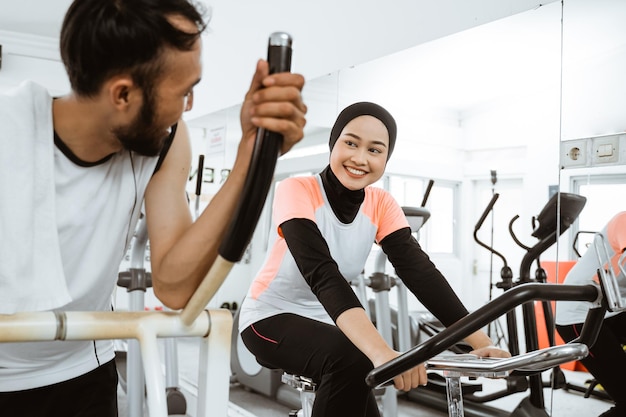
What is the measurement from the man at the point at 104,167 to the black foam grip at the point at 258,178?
20 millimetres

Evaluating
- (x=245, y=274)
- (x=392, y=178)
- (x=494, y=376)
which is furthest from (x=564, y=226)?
(x=245, y=274)

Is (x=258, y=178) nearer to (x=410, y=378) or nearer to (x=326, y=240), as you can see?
(x=410, y=378)

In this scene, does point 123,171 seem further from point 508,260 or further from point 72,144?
point 508,260

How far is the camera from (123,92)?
2.87ft

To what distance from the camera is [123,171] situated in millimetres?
1047

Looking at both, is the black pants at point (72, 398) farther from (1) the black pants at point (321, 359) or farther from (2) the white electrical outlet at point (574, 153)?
(2) the white electrical outlet at point (574, 153)

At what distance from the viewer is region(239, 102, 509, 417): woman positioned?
58.5 inches

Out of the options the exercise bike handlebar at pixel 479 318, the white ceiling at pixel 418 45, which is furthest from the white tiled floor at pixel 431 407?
the exercise bike handlebar at pixel 479 318

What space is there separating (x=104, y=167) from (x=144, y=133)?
161 millimetres

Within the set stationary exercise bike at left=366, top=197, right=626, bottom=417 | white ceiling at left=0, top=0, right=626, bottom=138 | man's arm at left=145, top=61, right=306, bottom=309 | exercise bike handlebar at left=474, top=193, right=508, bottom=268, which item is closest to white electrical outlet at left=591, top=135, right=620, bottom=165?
white ceiling at left=0, top=0, right=626, bottom=138

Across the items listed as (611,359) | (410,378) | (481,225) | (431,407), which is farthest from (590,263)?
(431,407)

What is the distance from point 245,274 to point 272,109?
4472 mm

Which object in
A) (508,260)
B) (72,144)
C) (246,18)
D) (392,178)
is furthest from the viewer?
(246,18)

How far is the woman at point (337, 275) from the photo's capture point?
4.88 feet
